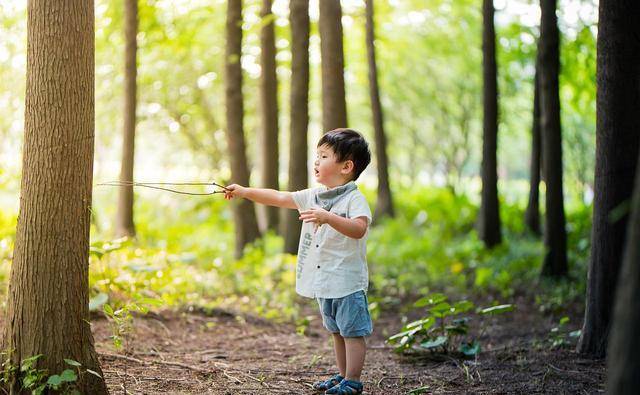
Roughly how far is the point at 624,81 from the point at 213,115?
17.0 metres

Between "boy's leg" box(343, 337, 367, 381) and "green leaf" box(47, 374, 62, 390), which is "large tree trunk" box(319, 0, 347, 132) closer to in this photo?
"boy's leg" box(343, 337, 367, 381)

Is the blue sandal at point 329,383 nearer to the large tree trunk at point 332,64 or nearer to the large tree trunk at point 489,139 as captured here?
the large tree trunk at point 332,64

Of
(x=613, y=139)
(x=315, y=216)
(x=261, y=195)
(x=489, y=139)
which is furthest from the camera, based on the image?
(x=489, y=139)

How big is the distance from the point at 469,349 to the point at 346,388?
172cm

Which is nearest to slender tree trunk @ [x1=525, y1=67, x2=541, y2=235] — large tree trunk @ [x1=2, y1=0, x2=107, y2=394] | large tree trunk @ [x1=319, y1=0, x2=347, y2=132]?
large tree trunk @ [x1=319, y1=0, x2=347, y2=132]

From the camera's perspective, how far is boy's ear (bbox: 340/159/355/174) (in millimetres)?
4281

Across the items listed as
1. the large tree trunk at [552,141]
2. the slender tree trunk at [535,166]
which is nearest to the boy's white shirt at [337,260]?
the large tree trunk at [552,141]

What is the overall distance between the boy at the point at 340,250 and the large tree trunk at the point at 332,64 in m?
4.43

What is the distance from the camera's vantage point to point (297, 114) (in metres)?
10.6

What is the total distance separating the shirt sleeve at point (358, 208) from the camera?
4059 mm

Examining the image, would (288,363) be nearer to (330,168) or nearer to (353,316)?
(353,316)

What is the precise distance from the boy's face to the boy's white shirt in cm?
13

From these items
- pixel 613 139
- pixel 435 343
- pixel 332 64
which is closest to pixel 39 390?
pixel 435 343

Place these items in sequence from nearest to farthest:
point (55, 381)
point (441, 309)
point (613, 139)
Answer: point (55, 381) → point (613, 139) → point (441, 309)
